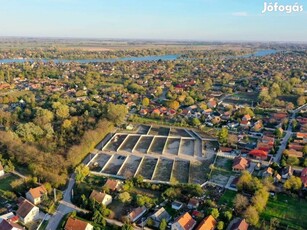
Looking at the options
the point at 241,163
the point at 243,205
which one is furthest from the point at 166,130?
the point at 243,205

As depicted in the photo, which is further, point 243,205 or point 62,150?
point 62,150

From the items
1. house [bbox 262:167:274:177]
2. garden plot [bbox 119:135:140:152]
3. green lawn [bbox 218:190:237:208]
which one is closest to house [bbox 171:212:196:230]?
green lawn [bbox 218:190:237:208]

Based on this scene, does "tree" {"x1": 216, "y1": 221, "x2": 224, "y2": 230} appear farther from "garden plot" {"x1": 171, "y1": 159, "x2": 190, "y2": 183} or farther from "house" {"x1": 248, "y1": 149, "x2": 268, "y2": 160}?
"house" {"x1": 248, "y1": 149, "x2": 268, "y2": 160}

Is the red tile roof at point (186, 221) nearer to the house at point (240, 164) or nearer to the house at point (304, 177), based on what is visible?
the house at point (240, 164)

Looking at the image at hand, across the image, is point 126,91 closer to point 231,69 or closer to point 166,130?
point 166,130

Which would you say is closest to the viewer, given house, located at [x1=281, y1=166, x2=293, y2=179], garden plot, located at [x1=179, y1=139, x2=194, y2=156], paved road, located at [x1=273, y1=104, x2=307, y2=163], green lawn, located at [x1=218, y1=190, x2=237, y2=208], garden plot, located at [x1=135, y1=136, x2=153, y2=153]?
green lawn, located at [x1=218, y1=190, x2=237, y2=208]

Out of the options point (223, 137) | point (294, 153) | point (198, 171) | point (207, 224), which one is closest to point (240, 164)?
point (198, 171)

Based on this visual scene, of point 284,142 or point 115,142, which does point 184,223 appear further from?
point 284,142
